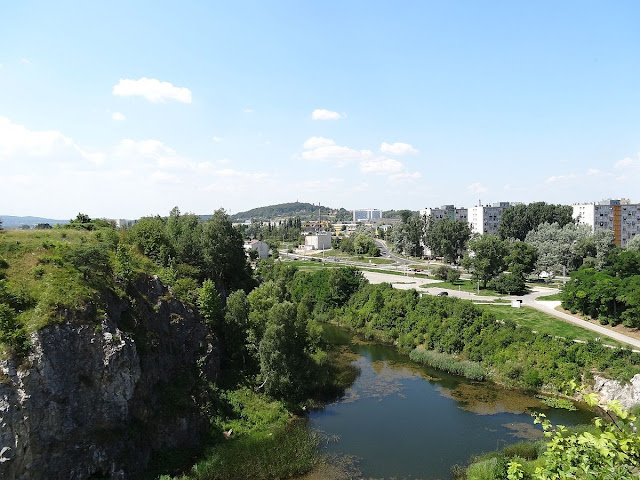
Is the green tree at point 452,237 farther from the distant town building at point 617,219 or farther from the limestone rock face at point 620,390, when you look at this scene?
the limestone rock face at point 620,390

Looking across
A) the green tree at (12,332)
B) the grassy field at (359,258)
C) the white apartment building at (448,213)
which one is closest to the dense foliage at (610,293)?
the green tree at (12,332)

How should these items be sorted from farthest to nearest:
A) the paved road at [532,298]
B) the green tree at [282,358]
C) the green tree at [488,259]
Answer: the green tree at [488,259]
the paved road at [532,298]
the green tree at [282,358]

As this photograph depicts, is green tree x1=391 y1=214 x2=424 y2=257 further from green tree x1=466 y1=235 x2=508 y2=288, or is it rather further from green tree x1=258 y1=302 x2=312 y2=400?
green tree x1=258 y1=302 x2=312 y2=400

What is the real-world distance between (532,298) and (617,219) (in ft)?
200

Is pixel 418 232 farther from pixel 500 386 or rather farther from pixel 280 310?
pixel 280 310

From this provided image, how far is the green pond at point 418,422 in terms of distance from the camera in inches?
961

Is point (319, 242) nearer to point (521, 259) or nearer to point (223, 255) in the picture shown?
point (521, 259)

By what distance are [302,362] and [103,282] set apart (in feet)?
49.0

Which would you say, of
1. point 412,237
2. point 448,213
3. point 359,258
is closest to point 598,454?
point 412,237

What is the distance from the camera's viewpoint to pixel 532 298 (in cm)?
5494

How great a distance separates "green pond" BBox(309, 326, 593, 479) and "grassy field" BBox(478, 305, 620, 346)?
8759 mm

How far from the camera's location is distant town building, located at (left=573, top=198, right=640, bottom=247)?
318 feet

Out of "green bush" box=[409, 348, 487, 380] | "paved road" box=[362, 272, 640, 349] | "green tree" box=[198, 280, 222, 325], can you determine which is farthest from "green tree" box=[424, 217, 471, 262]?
"green tree" box=[198, 280, 222, 325]

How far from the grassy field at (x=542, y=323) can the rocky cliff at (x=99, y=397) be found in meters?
31.5
